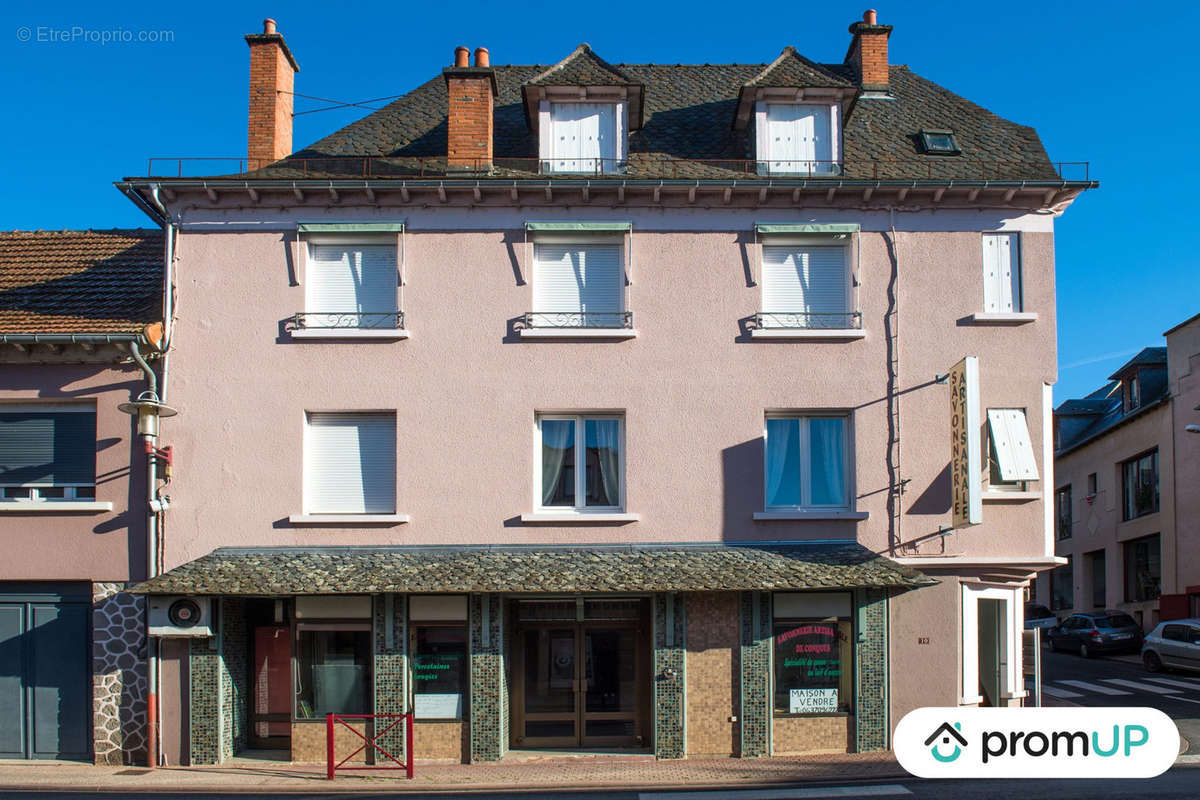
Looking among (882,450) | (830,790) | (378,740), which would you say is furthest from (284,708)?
(882,450)

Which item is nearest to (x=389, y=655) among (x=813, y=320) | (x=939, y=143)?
(x=813, y=320)

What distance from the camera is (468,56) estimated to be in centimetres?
1908

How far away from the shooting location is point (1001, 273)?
17.2m

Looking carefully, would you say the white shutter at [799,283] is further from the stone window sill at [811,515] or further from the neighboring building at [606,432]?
the stone window sill at [811,515]

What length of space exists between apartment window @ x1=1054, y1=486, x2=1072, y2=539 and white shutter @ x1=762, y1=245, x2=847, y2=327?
32.1 m

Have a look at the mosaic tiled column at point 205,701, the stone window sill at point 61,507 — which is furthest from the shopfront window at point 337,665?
the stone window sill at point 61,507

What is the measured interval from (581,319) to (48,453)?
822cm

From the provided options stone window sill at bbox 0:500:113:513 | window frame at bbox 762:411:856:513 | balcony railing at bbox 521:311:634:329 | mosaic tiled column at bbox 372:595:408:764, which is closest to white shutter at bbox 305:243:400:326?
balcony railing at bbox 521:311:634:329

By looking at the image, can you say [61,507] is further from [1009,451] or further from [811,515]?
[1009,451]

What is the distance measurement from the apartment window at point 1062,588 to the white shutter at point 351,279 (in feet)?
116

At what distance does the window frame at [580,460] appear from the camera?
55.2 feet

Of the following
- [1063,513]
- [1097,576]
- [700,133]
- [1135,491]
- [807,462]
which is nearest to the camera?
[807,462]

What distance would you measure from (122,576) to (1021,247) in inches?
565

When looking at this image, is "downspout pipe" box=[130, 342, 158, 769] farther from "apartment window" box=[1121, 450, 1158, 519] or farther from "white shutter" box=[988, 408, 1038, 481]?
"apartment window" box=[1121, 450, 1158, 519]
